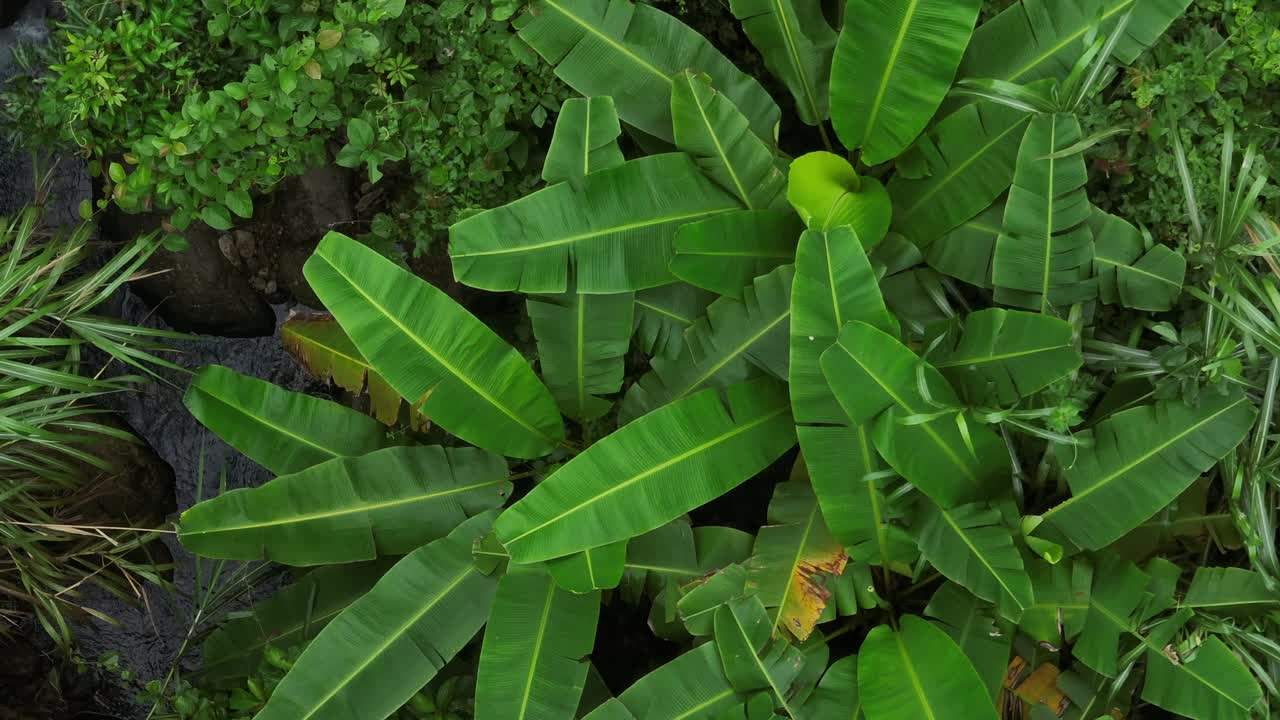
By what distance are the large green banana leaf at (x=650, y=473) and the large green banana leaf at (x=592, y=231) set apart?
0.46 meters

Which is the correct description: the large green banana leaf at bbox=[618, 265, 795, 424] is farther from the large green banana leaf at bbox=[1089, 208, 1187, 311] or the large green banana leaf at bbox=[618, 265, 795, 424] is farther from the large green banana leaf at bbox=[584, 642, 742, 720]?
the large green banana leaf at bbox=[1089, 208, 1187, 311]

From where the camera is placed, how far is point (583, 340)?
285cm

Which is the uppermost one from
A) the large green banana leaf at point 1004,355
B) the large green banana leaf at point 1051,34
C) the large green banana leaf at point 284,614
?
the large green banana leaf at point 1051,34

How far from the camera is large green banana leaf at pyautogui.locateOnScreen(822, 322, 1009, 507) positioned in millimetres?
2279

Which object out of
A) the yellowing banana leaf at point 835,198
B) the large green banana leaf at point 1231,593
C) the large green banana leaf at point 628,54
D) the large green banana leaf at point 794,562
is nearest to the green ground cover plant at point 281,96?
the large green banana leaf at point 628,54

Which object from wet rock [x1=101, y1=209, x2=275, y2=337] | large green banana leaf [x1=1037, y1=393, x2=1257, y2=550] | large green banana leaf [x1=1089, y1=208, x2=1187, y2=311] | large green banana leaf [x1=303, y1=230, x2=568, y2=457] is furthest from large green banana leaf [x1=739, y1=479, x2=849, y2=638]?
wet rock [x1=101, y1=209, x2=275, y2=337]

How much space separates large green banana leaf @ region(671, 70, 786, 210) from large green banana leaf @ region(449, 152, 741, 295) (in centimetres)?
6

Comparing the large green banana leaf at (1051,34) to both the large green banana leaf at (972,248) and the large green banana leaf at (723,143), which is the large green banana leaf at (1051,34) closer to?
the large green banana leaf at (972,248)

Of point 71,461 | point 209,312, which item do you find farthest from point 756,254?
point 71,461

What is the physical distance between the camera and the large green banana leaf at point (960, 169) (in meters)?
2.67

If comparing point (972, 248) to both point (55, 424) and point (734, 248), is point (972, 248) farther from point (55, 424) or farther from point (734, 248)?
point (55, 424)

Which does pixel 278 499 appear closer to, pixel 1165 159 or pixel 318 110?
pixel 318 110

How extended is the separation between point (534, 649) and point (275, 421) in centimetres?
116

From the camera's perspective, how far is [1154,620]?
8.46 feet
